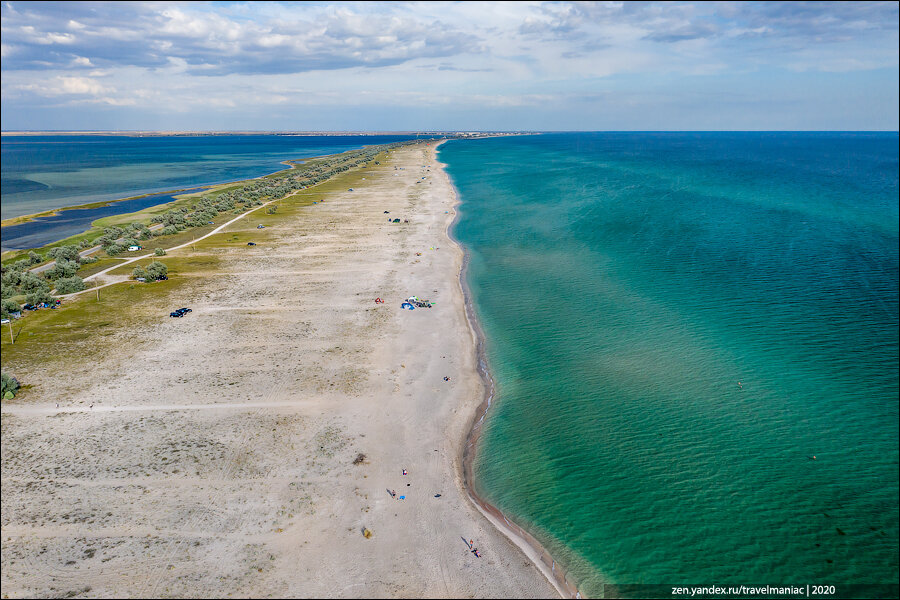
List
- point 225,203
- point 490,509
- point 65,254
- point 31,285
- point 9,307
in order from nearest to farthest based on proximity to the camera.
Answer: point 490,509, point 9,307, point 31,285, point 65,254, point 225,203

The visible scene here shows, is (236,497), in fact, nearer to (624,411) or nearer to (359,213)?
(624,411)

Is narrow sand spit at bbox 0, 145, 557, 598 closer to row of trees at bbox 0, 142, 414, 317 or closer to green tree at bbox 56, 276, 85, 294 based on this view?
row of trees at bbox 0, 142, 414, 317

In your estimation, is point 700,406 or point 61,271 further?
point 61,271

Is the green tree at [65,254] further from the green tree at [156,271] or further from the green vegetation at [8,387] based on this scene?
the green vegetation at [8,387]

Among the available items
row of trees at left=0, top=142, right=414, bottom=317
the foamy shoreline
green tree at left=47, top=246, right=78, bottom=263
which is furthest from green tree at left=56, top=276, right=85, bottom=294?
the foamy shoreline

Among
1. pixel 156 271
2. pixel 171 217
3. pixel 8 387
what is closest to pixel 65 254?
pixel 156 271

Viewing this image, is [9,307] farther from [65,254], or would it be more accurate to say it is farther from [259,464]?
[259,464]

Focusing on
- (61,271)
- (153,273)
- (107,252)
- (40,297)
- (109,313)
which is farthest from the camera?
(107,252)
